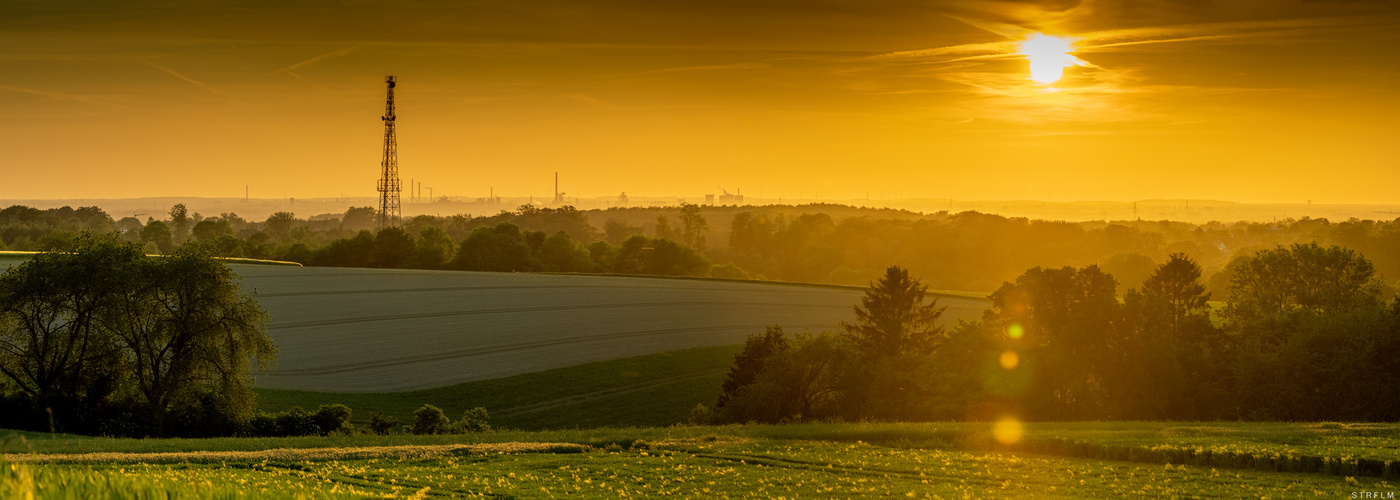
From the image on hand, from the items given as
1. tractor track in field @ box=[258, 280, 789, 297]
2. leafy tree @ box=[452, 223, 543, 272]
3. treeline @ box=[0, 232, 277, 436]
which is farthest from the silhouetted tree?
leafy tree @ box=[452, 223, 543, 272]

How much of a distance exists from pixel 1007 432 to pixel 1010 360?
23635mm

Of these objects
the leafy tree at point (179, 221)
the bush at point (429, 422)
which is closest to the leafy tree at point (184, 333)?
the bush at point (429, 422)

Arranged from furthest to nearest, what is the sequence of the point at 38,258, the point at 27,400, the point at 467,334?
the point at 467,334 → the point at 38,258 → the point at 27,400

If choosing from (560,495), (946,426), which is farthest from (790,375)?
(560,495)

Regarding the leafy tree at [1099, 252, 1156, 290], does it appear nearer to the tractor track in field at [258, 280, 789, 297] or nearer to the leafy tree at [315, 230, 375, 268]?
the tractor track in field at [258, 280, 789, 297]

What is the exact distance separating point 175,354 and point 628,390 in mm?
25261

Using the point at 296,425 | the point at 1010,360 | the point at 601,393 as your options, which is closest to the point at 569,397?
the point at 601,393

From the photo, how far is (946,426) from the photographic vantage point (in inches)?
1200

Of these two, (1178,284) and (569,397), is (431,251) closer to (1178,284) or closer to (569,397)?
(569,397)

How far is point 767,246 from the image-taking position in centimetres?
17850

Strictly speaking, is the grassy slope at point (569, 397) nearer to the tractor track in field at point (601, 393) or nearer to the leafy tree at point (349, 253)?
the tractor track in field at point (601, 393)

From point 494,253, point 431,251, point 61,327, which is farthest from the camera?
point 494,253

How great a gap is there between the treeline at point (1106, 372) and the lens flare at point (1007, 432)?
33.4 ft

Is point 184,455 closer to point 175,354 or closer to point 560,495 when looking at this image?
point 560,495
